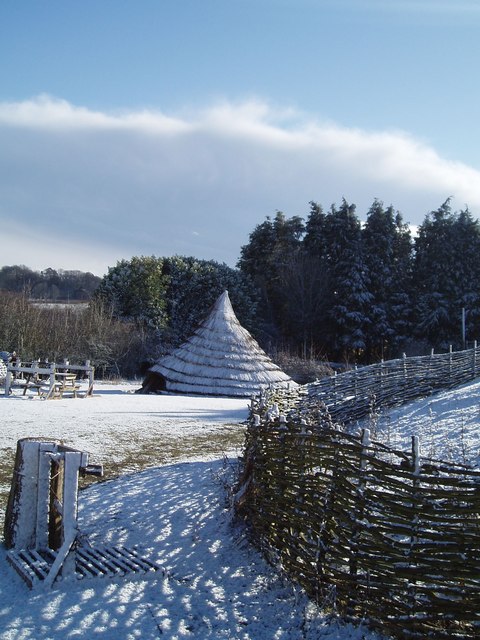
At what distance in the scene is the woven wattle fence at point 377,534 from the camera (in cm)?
353

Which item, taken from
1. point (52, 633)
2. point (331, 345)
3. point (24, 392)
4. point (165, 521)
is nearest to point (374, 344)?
point (331, 345)

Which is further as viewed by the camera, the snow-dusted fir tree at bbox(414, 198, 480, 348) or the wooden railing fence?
the snow-dusted fir tree at bbox(414, 198, 480, 348)

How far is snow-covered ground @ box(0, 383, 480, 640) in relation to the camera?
383 centimetres

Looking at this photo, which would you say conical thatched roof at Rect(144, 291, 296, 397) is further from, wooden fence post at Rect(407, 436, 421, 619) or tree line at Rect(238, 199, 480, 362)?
wooden fence post at Rect(407, 436, 421, 619)

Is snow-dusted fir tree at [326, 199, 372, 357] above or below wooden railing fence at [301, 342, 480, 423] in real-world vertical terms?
above

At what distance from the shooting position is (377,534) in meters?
3.82

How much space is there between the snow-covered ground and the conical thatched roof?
916 centimetres

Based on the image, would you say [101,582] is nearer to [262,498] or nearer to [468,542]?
[262,498]

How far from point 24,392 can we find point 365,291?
82.6 ft

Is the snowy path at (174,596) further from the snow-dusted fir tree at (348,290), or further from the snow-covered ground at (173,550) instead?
the snow-dusted fir tree at (348,290)

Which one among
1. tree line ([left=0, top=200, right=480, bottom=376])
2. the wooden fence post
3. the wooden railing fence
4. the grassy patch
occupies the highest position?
tree line ([left=0, top=200, right=480, bottom=376])

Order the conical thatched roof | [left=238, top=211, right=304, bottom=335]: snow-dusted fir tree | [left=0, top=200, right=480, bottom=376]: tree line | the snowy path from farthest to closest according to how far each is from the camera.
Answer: [left=238, top=211, right=304, bottom=335]: snow-dusted fir tree, [left=0, top=200, right=480, bottom=376]: tree line, the conical thatched roof, the snowy path

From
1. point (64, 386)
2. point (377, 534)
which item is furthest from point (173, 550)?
point (64, 386)

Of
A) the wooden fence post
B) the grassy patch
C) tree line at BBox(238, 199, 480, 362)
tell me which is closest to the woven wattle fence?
the wooden fence post
